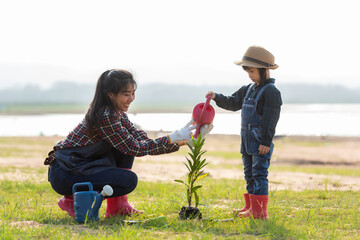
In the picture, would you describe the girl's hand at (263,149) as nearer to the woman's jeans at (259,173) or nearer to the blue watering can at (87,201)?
the woman's jeans at (259,173)

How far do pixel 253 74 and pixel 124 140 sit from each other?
1.29m

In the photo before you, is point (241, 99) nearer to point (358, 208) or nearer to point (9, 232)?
point (358, 208)

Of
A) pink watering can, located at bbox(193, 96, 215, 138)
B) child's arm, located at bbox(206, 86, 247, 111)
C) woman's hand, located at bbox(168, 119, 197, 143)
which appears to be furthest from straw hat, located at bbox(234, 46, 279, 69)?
woman's hand, located at bbox(168, 119, 197, 143)

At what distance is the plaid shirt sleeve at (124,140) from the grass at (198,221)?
1.93 feet

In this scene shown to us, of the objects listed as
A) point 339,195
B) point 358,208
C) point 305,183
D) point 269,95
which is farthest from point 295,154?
point 269,95

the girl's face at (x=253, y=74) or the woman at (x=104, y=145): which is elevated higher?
the girl's face at (x=253, y=74)

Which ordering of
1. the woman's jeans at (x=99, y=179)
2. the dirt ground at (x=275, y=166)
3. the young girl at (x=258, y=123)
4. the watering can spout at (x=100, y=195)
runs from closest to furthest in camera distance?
1. the watering can spout at (x=100, y=195)
2. the woman's jeans at (x=99, y=179)
3. the young girl at (x=258, y=123)
4. the dirt ground at (x=275, y=166)

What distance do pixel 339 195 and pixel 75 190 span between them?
11.3ft

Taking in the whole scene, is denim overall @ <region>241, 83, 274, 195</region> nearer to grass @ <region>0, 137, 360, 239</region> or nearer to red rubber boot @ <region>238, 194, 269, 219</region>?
red rubber boot @ <region>238, 194, 269, 219</region>

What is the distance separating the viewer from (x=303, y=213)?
15.4 ft

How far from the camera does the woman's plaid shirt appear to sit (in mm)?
4195

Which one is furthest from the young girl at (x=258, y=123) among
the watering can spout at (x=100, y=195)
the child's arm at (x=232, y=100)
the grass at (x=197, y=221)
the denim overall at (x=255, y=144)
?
the watering can spout at (x=100, y=195)

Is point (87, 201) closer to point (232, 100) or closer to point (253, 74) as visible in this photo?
point (232, 100)

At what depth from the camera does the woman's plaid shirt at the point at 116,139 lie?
4.20 m
